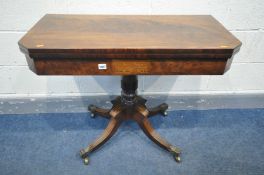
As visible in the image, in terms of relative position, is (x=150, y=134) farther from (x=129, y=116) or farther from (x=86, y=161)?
(x=86, y=161)

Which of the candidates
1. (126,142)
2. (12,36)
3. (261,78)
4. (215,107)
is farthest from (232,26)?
(12,36)

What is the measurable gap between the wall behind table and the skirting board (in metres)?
0.04

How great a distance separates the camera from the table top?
2.77 ft

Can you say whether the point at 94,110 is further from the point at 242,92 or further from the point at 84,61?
the point at 242,92

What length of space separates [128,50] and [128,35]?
137 mm

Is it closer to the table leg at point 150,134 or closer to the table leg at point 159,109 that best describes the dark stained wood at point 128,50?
the table leg at point 150,134

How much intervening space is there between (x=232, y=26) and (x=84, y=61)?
100 centimetres

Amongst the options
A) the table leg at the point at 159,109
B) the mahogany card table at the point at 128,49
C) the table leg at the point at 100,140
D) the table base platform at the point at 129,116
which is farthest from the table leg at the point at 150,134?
the mahogany card table at the point at 128,49

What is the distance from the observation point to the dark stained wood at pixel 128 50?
844 millimetres

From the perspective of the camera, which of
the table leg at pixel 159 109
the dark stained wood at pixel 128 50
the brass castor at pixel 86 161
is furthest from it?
the table leg at pixel 159 109

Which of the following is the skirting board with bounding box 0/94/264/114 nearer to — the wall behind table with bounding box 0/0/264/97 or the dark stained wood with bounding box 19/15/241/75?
the wall behind table with bounding box 0/0/264/97

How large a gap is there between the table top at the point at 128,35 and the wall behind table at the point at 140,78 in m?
0.19

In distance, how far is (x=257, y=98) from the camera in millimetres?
1720

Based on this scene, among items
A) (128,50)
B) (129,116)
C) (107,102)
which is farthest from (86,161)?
(128,50)
